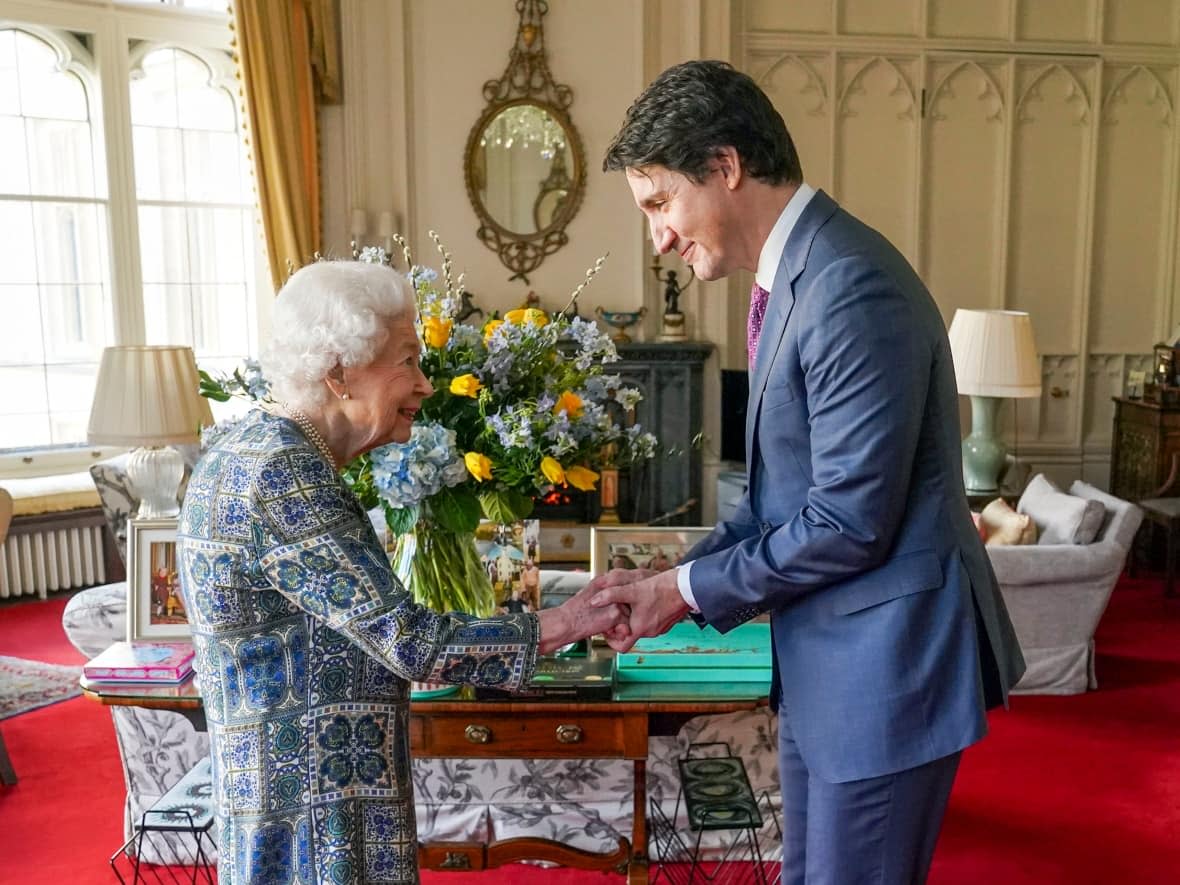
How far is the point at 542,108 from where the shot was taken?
707cm

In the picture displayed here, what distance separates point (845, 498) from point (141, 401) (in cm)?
322

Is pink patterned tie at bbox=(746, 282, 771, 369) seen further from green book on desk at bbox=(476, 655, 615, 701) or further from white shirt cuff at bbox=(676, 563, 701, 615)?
green book on desk at bbox=(476, 655, 615, 701)

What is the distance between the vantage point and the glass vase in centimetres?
234

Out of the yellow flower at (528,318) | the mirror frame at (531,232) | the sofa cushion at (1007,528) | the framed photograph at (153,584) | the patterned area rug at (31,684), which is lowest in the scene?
the patterned area rug at (31,684)

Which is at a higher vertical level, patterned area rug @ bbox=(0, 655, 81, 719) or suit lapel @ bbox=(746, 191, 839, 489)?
suit lapel @ bbox=(746, 191, 839, 489)

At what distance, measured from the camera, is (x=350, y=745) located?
5.27 feet

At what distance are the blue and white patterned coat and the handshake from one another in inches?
4.5

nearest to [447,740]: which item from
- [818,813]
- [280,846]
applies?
[280,846]

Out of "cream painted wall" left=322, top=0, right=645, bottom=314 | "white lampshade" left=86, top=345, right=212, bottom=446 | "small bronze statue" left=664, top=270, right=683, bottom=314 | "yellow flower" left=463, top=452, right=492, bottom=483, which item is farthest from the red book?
"small bronze statue" left=664, top=270, right=683, bottom=314

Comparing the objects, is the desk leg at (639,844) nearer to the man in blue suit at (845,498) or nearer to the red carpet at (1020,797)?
the red carpet at (1020,797)

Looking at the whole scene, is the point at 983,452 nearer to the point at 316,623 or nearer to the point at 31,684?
the point at 31,684

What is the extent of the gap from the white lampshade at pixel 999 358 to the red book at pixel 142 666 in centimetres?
387

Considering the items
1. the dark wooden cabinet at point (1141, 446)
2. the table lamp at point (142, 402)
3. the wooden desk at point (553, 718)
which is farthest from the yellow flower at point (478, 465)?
the dark wooden cabinet at point (1141, 446)

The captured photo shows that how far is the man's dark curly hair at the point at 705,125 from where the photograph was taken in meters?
1.60
